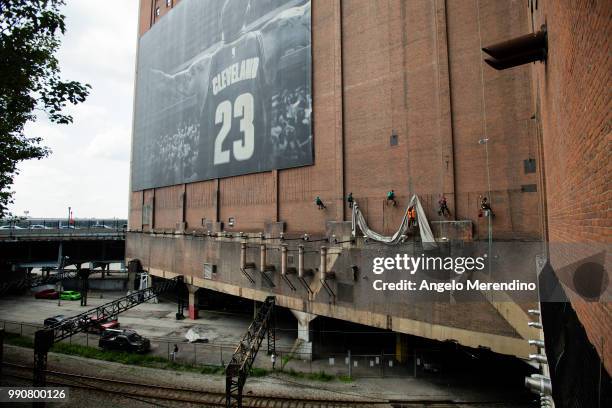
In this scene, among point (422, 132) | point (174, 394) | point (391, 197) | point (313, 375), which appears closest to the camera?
point (174, 394)

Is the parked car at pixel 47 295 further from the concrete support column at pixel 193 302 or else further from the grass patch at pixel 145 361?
the concrete support column at pixel 193 302

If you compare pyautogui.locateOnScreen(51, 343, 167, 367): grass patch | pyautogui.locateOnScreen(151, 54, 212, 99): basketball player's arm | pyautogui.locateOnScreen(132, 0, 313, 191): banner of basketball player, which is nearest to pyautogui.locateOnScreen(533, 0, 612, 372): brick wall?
pyautogui.locateOnScreen(132, 0, 313, 191): banner of basketball player

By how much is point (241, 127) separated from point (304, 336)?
18644mm

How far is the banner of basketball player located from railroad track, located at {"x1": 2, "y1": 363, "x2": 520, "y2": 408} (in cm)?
1572

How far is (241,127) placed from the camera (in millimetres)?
31609

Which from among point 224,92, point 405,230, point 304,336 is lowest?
point 304,336

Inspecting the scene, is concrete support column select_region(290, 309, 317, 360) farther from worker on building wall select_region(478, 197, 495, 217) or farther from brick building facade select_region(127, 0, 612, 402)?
worker on building wall select_region(478, 197, 495, 217)

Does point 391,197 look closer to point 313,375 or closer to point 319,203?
point 319,203

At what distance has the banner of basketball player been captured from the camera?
27.4 m

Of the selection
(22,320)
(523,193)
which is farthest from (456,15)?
(22,320)

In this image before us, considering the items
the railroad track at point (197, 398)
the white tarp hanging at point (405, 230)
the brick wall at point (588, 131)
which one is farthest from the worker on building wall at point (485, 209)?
the brick wall at point (588, 131)

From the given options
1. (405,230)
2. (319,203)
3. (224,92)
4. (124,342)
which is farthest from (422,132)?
(124,342)

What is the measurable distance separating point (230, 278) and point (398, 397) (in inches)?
658

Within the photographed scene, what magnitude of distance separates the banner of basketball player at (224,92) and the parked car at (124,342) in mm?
15336
